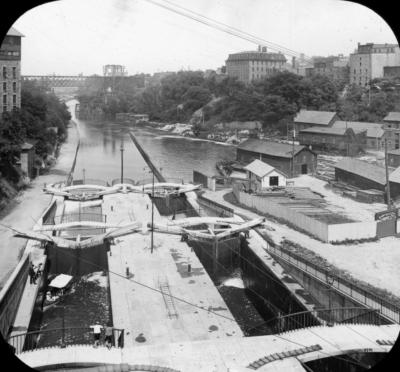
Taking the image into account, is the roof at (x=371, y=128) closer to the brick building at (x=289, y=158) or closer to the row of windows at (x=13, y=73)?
the brick building at (x=289, y=158)

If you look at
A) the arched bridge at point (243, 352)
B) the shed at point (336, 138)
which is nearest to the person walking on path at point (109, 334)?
the arched bridge at point (243, 352)

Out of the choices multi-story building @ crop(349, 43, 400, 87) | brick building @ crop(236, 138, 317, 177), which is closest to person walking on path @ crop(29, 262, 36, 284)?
brick building @ crop(236, 138, 317, 177)

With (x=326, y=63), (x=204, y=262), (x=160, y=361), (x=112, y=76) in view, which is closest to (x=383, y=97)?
(x=326, y=63)

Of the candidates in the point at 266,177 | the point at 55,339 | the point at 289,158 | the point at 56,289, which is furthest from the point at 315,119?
the point at 55,339

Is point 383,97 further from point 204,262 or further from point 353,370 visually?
point 353,370

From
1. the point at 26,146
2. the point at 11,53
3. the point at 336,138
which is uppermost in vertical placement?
the point at 11,53

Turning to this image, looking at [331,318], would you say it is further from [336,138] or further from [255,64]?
[255,64]

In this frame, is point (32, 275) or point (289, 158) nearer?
point (32, 275)
